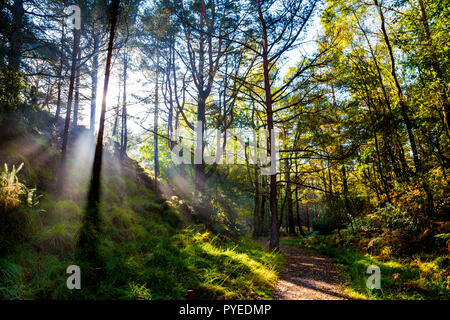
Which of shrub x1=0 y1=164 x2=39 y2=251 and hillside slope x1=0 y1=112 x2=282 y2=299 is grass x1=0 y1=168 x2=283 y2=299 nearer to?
hillside slope x1=0 y1=112 x2=282 y2=299

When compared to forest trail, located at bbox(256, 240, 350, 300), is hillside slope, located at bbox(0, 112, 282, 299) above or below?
above

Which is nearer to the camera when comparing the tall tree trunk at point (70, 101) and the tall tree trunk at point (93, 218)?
the tall tree trunk at point (93, 218)

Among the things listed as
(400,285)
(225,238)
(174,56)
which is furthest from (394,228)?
(174,56)

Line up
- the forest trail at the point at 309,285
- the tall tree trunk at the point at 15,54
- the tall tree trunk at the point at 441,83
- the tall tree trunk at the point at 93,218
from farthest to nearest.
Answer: the tall tree trunk at the point at 15,54 → the tall tree trunk at the point at 441,83 → the tall tree trunk at the point at 93,218 → the forest trail at the point at 309,285

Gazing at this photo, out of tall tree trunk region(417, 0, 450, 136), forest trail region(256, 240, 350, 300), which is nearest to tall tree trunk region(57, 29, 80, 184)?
forest trail region(256, 240, 350, 300)

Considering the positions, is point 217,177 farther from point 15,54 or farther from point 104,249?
point 15,54

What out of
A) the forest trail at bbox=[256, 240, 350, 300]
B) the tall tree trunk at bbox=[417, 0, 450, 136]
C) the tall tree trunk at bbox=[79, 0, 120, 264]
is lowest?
the forest trail at bbox=[256, 240, 350, 300]

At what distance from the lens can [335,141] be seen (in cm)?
935

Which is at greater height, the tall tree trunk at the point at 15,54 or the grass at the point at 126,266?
the tall tree trunk at the point at 15,54

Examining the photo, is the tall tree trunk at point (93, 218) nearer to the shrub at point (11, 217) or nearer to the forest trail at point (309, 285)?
the shrub at point (11, 217)

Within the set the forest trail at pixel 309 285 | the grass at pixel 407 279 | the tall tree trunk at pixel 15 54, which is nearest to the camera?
the grass at pixel 407 279

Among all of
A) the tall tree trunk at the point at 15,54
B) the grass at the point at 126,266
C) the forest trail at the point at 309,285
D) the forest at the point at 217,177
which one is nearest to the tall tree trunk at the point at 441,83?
the forest at the point at 217,177

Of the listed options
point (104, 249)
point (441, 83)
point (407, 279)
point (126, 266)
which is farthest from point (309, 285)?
point (441, 83)
